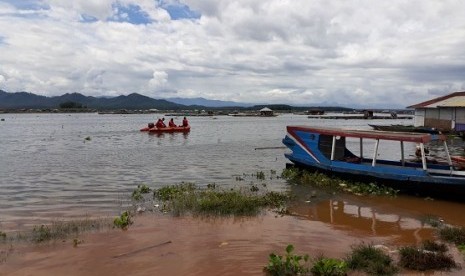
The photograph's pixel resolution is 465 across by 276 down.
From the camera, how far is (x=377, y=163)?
18359mm

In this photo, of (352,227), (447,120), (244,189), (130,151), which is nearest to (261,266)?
(352,227)

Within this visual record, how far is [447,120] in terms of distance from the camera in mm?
45531

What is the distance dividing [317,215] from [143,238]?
5.54m

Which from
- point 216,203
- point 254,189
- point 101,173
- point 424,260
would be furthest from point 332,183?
point 101,173

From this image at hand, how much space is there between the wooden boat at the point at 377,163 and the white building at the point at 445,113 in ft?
95.7

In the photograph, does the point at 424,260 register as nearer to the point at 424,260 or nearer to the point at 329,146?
the point at 424,260

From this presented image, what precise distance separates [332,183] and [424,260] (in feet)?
29.6

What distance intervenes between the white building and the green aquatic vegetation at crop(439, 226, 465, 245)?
3581 centimetres

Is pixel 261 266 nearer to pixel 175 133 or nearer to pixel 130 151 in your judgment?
pixel 130 151

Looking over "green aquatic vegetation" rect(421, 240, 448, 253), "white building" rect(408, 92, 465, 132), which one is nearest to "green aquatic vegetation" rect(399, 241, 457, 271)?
"green aquatic vegetation" rect(421, 240, 448, 253)

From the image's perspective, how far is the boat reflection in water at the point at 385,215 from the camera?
11.4m

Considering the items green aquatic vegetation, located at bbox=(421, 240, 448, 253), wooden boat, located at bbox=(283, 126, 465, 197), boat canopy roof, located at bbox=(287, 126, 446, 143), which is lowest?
green aquatic vegetation, located at bbox=(421, 240, 448, 253)

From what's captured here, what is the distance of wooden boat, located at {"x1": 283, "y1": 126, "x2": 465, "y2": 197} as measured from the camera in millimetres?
14914

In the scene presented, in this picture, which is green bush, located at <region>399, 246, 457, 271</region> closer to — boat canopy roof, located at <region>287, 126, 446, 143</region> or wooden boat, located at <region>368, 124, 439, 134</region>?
boat canopy roof, located at <region>287, 126, 446, 143</region>
